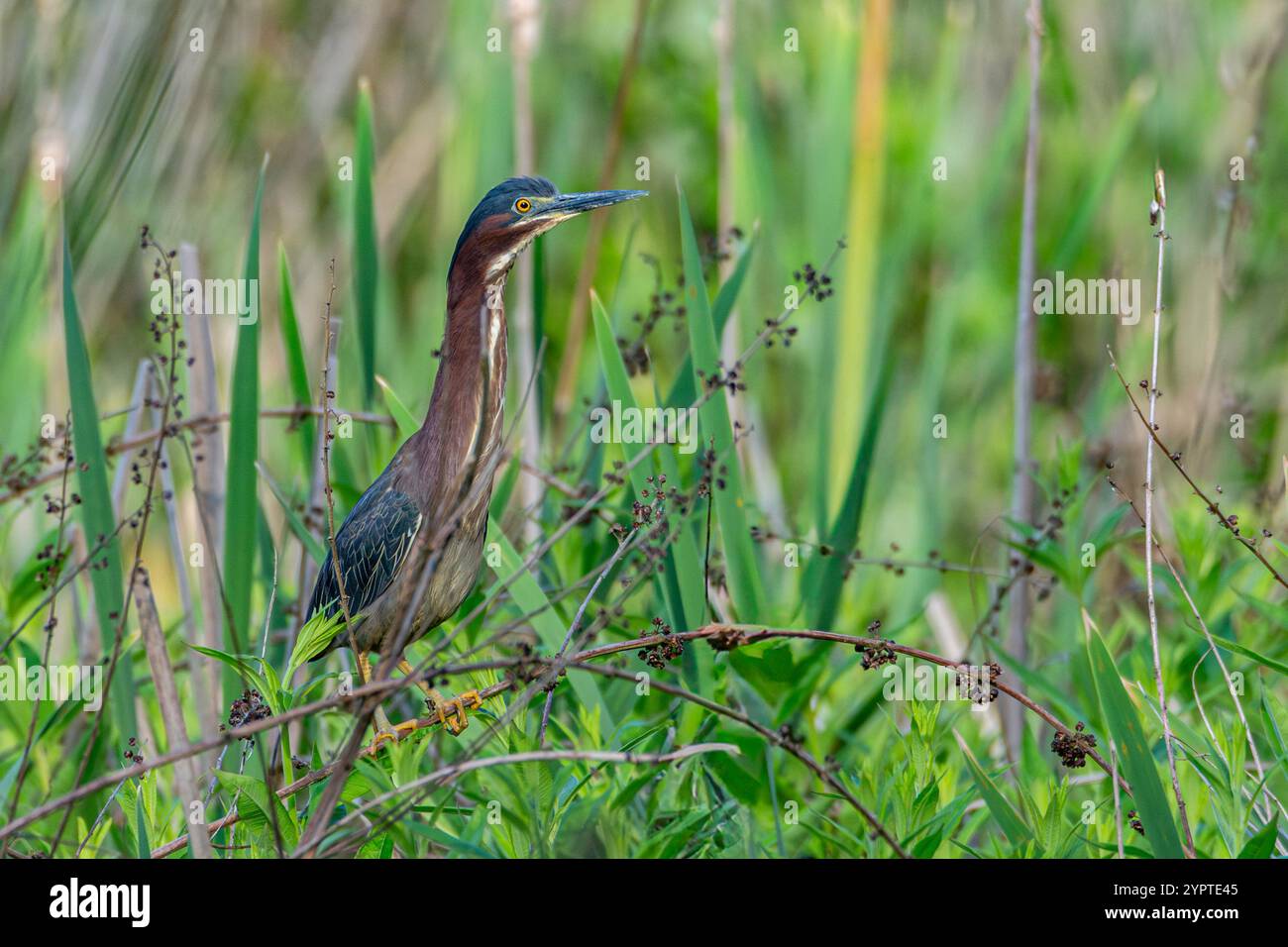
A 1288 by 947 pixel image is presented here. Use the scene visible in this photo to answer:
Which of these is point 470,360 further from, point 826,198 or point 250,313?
point 826,198

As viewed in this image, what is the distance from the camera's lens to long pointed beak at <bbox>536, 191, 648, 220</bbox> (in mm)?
1895

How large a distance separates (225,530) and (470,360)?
0.44 m

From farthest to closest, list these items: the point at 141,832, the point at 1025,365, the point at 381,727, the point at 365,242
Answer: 1. the point at 1025,365
2. the point at 365,242
3. the point at 381,727
4. the point at 141,832

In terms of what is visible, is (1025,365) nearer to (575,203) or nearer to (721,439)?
(721,439)

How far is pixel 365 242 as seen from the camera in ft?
7.29

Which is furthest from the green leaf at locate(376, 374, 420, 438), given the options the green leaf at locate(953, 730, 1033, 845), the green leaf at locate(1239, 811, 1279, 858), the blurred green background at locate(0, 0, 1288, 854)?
the green leaf at locate(1239, 811, 1279, 858)

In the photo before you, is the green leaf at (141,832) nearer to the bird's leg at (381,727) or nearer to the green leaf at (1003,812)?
the bird's leg at (381,727)

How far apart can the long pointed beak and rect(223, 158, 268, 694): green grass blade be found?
421 mm

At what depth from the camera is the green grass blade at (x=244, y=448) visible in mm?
1889

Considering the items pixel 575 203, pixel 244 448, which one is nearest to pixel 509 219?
pixel 575 203

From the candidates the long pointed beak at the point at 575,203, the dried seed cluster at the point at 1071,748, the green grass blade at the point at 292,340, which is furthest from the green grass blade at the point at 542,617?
the dried seed cluster at the point at 1071,748

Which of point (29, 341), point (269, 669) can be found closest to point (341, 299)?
point (29, 341)

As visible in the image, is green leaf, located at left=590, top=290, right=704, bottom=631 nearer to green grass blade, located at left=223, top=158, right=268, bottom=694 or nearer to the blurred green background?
the blurred green background

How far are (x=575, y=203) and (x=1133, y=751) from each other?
108 centimetres
